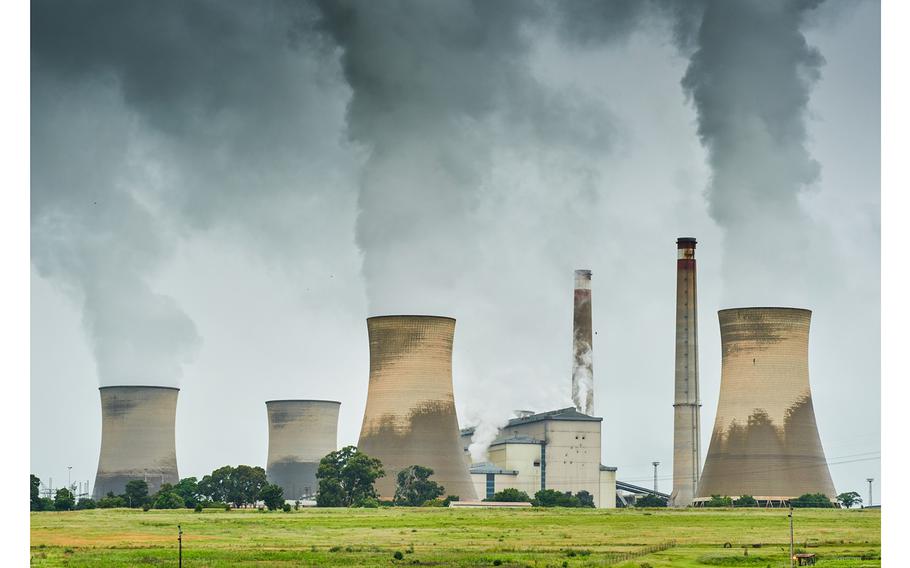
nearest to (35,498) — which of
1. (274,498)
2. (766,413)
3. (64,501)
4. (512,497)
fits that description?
(64,501)

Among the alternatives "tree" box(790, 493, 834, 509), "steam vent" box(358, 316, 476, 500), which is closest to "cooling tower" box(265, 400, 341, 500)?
"steam vent" box(358, 316, 476, 500)

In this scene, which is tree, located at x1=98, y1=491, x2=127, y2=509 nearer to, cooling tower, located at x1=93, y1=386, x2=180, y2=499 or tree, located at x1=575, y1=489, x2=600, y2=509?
cooling tower, located at x1=93, y1=386, x2=180, y2=499

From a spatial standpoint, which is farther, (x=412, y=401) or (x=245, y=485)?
(x=245, y=485)

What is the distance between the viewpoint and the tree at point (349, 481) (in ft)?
176

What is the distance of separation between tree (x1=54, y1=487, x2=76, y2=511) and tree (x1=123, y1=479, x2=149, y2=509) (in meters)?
2.04

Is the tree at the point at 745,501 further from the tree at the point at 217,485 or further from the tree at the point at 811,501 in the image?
the tree at the point at 217,485

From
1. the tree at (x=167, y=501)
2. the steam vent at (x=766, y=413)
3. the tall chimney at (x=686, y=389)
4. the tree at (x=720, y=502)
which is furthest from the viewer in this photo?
the tall chimney at (x=686, y=389)

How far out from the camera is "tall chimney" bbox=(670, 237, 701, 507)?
198 feet

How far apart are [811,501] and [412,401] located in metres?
14.6

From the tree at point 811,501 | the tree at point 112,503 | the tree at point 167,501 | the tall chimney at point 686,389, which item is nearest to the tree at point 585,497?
the tall chimney at point 686,389

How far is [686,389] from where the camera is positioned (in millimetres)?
61094

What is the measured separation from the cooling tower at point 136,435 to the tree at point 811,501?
23516 mm

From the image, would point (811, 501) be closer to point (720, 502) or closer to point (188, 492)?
point (720, 502)
